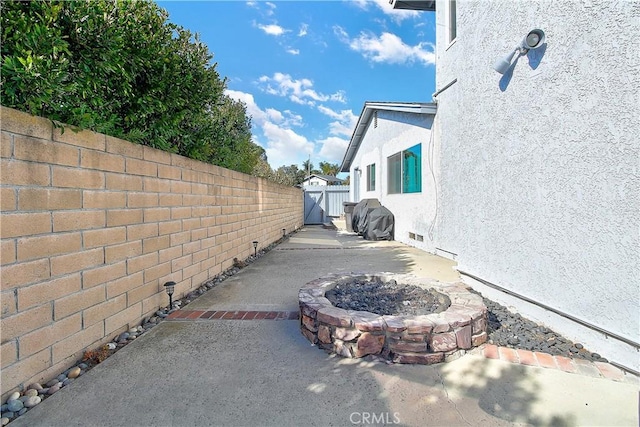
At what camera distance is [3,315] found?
6.19ft

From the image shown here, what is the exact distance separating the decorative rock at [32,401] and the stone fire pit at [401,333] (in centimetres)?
200

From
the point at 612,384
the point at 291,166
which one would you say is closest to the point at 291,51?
the point at 612,384

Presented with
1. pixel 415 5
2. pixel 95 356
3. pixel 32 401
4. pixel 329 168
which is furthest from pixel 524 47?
pixel 329 168

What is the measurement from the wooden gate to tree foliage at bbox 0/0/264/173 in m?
13.1

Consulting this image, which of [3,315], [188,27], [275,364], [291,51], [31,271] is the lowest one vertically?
[275,364]

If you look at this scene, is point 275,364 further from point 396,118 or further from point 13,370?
point 396,118

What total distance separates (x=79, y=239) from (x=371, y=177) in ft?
40.2

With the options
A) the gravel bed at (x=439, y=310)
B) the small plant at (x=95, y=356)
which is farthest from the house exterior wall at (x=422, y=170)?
the small plant at (x=95, y=356)

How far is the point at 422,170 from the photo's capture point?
8438 mm

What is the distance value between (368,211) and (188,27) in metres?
8.07

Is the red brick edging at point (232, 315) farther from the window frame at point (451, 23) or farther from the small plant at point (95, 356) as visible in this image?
the window frame at point (451, 23)

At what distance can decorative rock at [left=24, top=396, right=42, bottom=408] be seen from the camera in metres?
1.97
